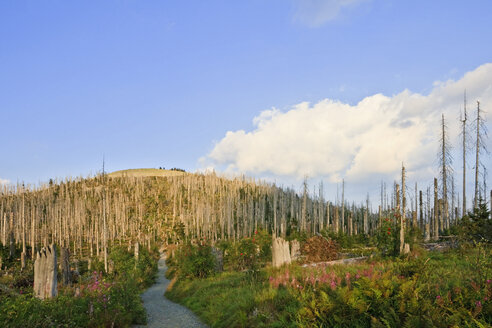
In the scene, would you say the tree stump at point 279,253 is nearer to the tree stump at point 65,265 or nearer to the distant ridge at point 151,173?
the tree stump at point 65,265

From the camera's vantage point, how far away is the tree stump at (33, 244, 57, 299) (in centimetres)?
1053

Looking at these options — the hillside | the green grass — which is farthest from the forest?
the hillside

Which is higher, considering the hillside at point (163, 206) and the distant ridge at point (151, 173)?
the distant ridge at point (151, 173)

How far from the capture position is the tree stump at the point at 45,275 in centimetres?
1053

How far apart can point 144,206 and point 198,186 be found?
42.1 feet

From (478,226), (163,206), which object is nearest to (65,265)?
(478,226)

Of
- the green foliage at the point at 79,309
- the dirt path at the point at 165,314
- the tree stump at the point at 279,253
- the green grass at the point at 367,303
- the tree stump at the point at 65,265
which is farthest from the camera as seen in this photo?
the tree stump at the point at 65,265

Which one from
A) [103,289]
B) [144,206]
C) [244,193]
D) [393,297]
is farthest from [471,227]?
[144,206]

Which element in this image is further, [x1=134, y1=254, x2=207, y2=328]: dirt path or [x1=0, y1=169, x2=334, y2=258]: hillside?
[x1=0, y1=169, x2=334, y2=258]: hillside

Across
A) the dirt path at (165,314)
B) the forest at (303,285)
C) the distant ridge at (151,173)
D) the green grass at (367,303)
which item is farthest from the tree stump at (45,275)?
the distant ridge at (151,173)

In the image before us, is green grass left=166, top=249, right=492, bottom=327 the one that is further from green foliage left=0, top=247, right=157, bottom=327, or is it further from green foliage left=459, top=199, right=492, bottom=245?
green foliage left=459, top=199, right=492, bottom=245

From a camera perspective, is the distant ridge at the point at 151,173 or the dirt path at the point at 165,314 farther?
the distant ridge at the point at 151,173

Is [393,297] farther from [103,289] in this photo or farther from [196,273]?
Answer: [196,273]

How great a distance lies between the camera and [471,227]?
2078 cm
